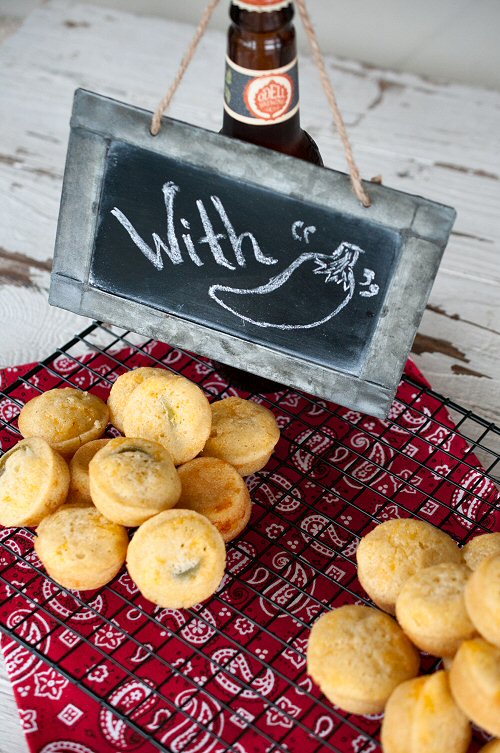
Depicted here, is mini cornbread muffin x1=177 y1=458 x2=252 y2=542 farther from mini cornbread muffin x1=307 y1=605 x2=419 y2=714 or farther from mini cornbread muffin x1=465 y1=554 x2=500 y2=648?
mini cornbread muffin x1=465 y1=554 x2=500 y2=648

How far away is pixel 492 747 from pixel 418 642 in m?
0.14

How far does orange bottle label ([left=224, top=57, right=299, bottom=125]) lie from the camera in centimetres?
119

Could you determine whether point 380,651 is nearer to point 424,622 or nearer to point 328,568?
point 424,622

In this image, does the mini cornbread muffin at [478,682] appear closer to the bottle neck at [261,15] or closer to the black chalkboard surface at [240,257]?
the black chalkboard surface at [240,257]

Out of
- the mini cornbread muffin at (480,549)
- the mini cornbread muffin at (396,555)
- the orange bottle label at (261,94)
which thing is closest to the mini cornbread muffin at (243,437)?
the mini cornbread muffin at (396,555)

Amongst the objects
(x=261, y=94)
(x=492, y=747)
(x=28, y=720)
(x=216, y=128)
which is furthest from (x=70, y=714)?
(x=216, y=128)

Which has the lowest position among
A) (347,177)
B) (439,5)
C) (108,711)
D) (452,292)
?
(108,711)

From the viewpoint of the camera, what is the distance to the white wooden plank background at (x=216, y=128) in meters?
1.78

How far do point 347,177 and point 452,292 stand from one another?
767mm

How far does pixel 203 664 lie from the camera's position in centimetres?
121

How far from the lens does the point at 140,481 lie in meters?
1.16

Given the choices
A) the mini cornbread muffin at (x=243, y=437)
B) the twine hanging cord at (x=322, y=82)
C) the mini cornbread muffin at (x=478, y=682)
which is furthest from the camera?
the mini cornbread muffin at (x=243, y=437)

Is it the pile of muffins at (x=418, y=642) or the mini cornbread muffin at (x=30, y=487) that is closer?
the pile of muffins at (x=418, y=642)

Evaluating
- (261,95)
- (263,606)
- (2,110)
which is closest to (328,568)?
(263,606)
